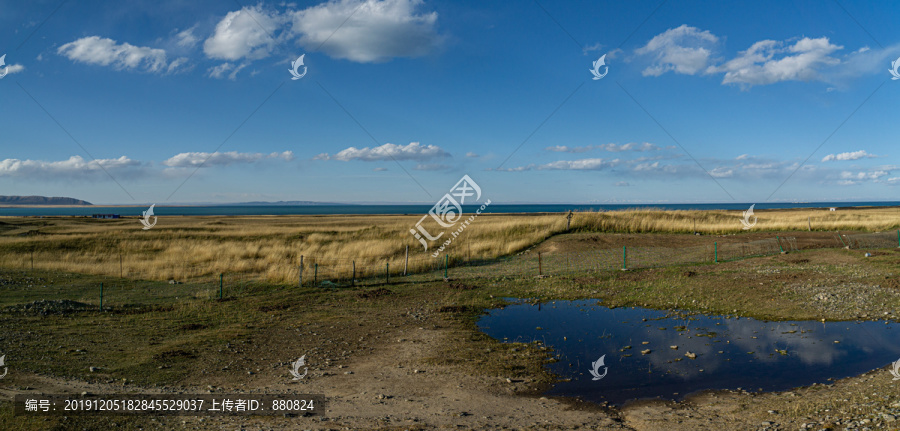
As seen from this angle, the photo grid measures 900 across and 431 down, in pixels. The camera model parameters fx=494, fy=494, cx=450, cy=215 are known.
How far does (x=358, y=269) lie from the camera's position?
22688mm

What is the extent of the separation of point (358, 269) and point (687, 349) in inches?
602

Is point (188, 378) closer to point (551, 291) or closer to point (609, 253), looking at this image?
point (551, 291)

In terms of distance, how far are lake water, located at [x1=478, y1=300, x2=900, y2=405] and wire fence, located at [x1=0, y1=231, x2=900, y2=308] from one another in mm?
7514

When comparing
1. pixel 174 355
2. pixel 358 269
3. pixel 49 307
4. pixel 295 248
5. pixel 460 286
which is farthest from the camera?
pixel 295 248

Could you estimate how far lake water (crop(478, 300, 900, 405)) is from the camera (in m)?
8.57

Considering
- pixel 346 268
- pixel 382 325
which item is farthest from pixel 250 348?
pixel 346 268

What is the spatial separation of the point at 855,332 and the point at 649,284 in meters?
6.57

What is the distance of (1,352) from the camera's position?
33.0ft

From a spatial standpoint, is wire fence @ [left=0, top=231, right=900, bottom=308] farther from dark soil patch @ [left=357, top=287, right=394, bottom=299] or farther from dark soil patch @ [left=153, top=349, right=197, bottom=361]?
dark soil patch @ [left=153, top=349, right=197, bottom=361]

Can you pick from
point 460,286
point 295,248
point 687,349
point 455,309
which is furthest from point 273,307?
point 295,248

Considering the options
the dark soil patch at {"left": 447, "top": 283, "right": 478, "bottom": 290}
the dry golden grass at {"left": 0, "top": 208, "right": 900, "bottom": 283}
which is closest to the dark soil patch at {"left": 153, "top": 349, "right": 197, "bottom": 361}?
the dry golden grass at {"left": 0, "top": 208, "right": 900, "bottom": 283}

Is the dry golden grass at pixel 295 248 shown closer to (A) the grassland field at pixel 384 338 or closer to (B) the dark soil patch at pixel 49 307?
(A) the grassland field at pixel 384 338

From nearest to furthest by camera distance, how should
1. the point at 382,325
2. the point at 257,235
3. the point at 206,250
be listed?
the point at 382,325 → the point at 206,250 → the point at 257,235

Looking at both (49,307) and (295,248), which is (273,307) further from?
(295,248)
